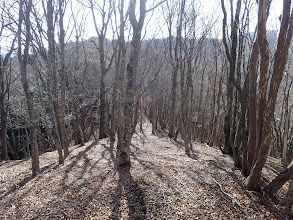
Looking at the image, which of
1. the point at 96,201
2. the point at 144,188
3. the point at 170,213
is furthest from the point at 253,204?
the point at 96,201

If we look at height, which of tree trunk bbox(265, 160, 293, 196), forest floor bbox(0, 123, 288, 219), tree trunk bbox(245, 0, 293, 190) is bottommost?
forest floor bbox(0, 123, 288, 219)

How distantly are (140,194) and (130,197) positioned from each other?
191 mm

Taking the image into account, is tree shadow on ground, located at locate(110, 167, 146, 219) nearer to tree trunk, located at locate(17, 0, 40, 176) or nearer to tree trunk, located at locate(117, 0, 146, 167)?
tree trunk, located at locate(117, 0, 146, 167)

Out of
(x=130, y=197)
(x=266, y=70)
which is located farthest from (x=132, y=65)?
(x=130, y=197)

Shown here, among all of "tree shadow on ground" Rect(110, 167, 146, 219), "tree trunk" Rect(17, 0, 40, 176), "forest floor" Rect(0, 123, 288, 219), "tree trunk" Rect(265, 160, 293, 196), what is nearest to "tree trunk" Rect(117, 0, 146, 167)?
"tree shadow on ground" Rect(110, 167, 146, 219)

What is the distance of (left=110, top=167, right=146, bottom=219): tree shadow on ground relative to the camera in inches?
134

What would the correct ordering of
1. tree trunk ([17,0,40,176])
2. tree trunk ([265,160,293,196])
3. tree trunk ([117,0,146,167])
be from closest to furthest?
tree trunk ([265,160,293,196])
tree trunk ([117,0,146,167])
tree trunk ([17,0,40,176])

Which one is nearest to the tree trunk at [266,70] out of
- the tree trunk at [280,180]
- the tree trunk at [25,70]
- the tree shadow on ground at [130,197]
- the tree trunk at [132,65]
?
the tree trunk at [280,180]

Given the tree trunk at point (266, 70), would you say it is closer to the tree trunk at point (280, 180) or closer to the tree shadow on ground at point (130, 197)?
the tree trunk at point (280, 180)

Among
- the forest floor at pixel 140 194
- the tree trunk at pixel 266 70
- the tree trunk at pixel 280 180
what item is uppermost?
the tree trunk at pixel 266 70

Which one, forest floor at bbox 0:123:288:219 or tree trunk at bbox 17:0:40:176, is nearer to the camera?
forest floor at bbox 0:123:288:219

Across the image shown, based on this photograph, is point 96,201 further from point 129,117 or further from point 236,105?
point 236,105

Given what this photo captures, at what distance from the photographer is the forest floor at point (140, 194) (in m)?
3.48

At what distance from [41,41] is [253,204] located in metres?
8.26
